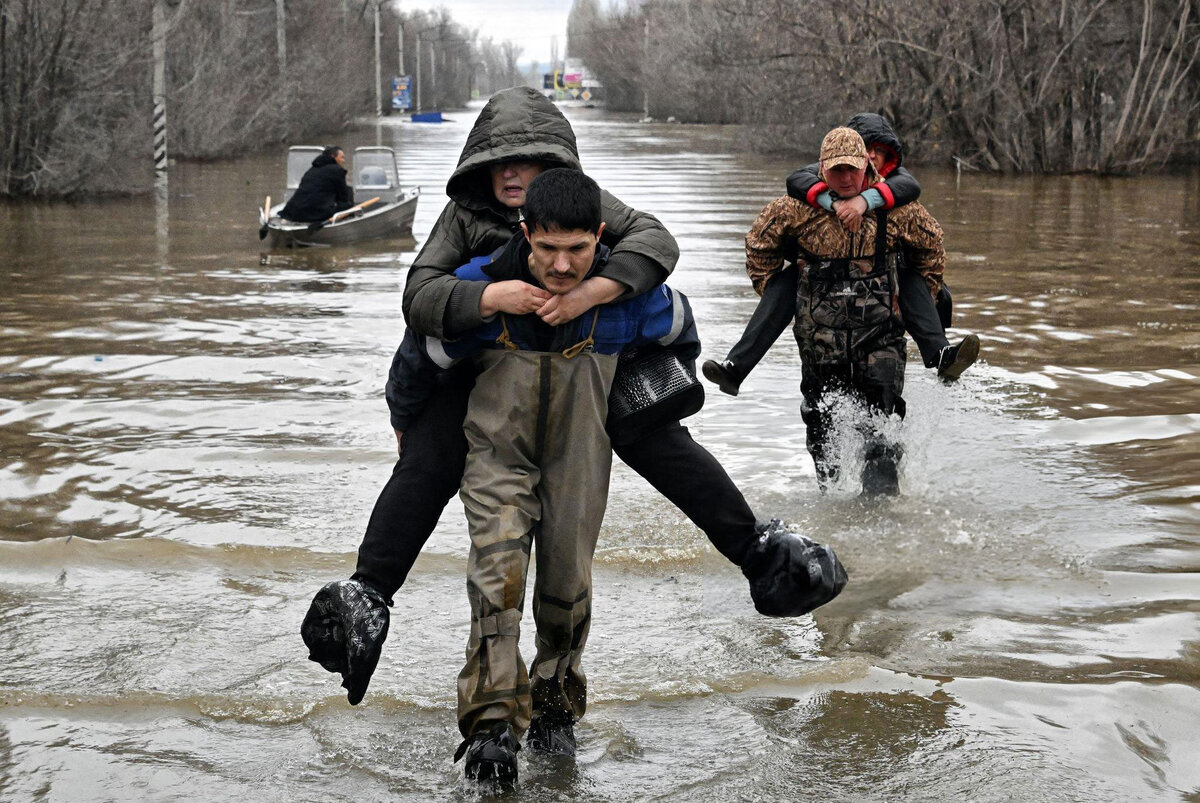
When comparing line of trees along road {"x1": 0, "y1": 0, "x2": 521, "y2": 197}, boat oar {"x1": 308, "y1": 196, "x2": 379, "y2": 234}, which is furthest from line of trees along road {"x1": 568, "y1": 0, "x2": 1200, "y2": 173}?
boat oar {"x1": 308, "y1": 196, "x2": 379, "y2": 234}

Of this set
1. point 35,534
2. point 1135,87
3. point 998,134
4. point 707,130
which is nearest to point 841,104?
point 998,134

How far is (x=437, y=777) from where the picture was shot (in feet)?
13.7

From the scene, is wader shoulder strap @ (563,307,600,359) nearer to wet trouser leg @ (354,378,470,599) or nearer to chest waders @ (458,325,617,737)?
chest waders @ (458,325,617,737)

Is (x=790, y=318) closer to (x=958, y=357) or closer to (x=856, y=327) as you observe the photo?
(x=856, y=327)

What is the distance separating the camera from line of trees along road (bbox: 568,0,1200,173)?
31531 millimetres

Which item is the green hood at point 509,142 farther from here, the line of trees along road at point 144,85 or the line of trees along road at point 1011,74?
the line of trees along road at point 1011,74

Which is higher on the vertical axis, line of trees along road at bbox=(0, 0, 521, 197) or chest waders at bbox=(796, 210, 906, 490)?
line of trees along road at bbox=(0, 0, 521, 197)

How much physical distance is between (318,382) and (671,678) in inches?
234

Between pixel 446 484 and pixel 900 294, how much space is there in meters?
3.30

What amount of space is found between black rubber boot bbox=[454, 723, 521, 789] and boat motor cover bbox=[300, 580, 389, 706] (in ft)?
1.11

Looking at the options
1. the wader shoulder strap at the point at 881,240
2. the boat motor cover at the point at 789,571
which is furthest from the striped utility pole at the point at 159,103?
the boat motor cover at the point at 789,571

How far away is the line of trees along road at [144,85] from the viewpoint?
2572 cm

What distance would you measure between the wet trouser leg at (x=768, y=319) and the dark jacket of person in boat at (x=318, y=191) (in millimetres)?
13487

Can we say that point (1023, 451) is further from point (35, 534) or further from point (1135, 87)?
point (1135, 87)
